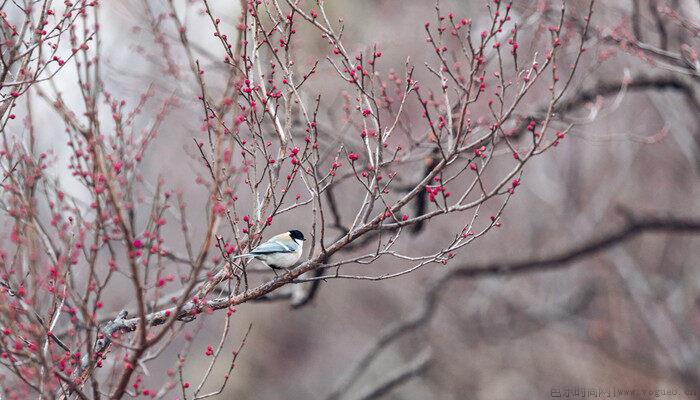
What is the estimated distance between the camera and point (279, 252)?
375 cm

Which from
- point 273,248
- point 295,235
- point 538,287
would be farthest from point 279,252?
point 538,287

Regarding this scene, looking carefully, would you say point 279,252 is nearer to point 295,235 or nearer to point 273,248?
point 273,248

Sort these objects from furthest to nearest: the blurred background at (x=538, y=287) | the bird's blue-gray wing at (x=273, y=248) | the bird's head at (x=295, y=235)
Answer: the blurred background at (x=538, y=287) < the bird's head at (x=295, y=235) < the bird's blue-gray wing at (x=273, y=248)

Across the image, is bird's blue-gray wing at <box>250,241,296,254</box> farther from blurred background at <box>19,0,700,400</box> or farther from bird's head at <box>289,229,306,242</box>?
blurred background at <box>19,0,700,400</box>

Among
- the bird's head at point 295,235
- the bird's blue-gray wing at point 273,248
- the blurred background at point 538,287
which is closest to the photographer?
the bird's blue-gray wing at point 273,248

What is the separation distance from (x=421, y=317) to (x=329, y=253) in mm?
4952

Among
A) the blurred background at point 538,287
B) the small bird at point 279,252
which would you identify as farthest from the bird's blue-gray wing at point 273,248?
the blurred background at point 538,287

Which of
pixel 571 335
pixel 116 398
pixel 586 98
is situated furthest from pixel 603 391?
pixel 116 398

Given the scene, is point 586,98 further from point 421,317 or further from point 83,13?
point 83,13

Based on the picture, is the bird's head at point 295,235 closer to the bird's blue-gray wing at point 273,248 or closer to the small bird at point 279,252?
the small bird at point 279,252

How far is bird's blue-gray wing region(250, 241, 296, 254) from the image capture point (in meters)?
3.60

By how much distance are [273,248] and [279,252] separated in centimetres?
5

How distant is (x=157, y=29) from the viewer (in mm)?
5238

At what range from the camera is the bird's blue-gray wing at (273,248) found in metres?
3.60
